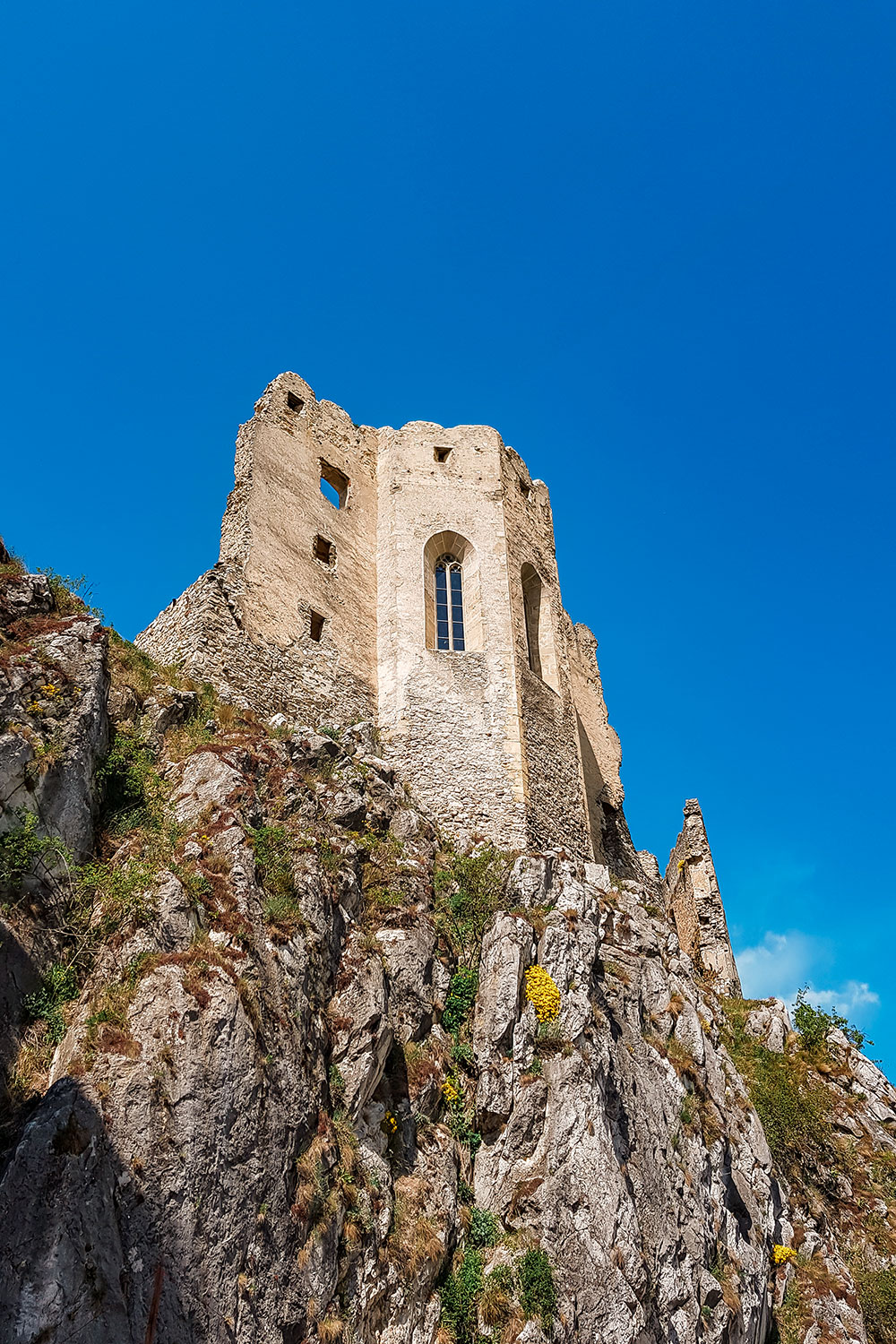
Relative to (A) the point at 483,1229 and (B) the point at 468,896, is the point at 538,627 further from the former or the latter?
(A) the point at 483,1229

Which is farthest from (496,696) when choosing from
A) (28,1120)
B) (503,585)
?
(28,1120)

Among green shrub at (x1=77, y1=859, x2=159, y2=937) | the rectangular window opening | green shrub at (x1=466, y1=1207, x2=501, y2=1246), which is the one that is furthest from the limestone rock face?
the rectangular window opening

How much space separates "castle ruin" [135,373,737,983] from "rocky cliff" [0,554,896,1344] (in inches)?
44.9

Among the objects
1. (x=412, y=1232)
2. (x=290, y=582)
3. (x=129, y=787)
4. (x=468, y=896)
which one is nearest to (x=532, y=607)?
(x=290, y=582)

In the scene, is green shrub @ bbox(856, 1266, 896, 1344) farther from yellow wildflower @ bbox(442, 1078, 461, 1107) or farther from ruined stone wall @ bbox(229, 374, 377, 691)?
ruined stone wall @ bbox(229, 374, 377, 691)

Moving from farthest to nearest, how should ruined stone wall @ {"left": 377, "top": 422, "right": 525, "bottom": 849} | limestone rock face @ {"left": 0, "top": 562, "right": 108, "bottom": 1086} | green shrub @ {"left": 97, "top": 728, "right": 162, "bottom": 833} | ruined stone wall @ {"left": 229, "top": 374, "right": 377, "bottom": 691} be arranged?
ruined stone wall @ {"left": 229, "top": 374, "right": 377, "bottom": 691} < ruined stone wall @ {"left": 377, "top": 422, "right": 525, "bottom": 849} < green shrub @ {"left": 97, "top": 728, "right": 162, "bottom": 833} < limestone rock face @ {"left": 0, "top": 562, "right": 108, "bottom": 1086}

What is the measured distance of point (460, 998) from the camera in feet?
57.5

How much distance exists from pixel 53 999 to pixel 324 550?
14179 millimetres

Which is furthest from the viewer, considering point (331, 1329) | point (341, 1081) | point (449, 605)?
point (449, 605)

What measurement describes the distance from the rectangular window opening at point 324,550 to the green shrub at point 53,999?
532 inches

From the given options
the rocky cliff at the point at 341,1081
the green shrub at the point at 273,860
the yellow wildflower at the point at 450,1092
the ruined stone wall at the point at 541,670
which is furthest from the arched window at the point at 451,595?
the yellow wildflower at the point at 450,1092

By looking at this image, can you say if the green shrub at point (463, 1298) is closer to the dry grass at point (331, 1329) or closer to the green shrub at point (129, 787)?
the dry grass at point (331, 1329)

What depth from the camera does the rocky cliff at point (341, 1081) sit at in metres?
10.6

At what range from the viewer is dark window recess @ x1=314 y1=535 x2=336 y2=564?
24125 mm
